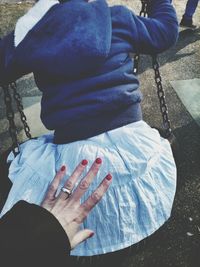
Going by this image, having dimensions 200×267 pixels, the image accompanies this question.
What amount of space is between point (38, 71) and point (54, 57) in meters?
0.14

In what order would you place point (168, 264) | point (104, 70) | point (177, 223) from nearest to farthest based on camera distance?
point (104, 70), point (168, 264), point (177, 223)

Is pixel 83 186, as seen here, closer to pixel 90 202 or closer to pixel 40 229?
pixel 90 202

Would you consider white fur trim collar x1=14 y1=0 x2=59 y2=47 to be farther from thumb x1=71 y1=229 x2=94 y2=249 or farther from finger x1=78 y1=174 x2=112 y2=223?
thumb x1=71 y1=229 x2=94 y2=249

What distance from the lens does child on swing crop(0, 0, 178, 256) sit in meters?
1.54

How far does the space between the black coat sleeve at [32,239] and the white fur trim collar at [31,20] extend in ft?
2.84

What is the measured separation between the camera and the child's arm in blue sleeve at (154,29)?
1710mm

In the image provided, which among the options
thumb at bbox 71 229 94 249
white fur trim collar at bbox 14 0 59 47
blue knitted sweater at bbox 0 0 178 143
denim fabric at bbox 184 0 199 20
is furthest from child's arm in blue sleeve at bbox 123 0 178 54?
denim fabric at bbox 184 0 199 20

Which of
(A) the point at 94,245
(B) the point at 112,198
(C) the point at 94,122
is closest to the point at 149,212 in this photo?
(B) the point at 112,198

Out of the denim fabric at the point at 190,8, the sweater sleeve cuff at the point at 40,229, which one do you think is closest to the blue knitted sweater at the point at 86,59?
the sweater sleeve cuff at the point at 40,229

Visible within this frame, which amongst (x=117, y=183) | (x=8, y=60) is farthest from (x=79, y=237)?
(x=8, y=60)

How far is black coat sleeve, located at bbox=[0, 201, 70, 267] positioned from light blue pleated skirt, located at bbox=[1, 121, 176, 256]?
0.44 metres

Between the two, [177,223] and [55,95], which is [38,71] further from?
[177,223]

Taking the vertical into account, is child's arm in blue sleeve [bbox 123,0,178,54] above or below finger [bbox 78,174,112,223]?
above

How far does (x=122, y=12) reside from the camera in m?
1.68
